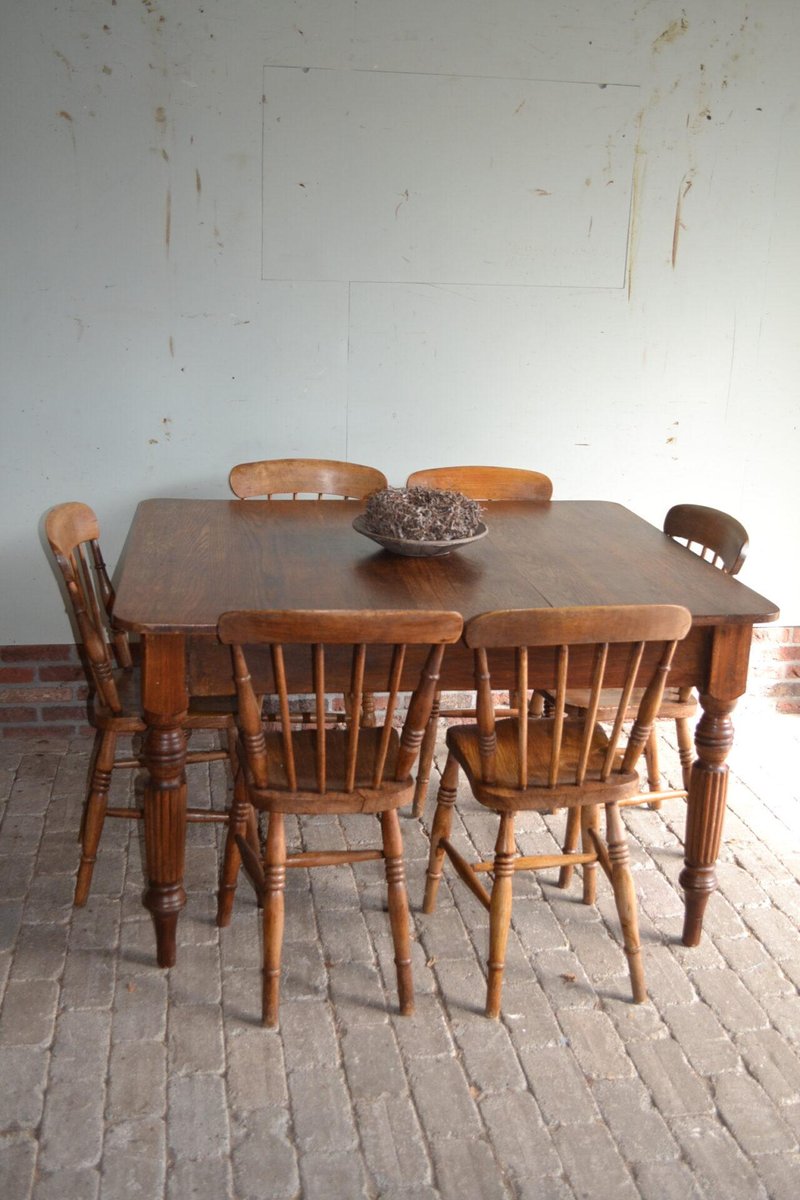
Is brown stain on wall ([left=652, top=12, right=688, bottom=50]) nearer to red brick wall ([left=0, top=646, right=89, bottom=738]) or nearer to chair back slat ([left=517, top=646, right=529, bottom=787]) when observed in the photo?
chair back slat ([left=517, top=646, right=529, bottom=787])

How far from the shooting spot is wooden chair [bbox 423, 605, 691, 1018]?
231 centimetres

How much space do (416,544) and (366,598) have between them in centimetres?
29

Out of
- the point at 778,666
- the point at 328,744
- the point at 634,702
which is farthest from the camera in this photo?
the point at 778,666

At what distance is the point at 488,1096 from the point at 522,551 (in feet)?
4.38

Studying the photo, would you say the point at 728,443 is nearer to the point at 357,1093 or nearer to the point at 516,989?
the point at 516,989

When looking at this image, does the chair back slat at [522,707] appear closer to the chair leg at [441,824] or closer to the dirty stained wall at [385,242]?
the chair leg at [441,824]

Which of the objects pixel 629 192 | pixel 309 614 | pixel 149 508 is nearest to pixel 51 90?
pixel 149 508

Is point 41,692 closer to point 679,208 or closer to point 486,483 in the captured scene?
point 486,483

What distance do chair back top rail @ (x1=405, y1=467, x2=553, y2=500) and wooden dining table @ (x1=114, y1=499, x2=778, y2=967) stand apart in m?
0.49

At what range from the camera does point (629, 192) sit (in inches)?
146

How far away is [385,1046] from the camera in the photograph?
2.44 meters

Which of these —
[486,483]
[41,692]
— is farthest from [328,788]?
[41,692]

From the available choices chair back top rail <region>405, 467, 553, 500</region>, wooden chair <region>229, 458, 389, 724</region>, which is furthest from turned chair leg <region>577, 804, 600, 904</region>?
chair back top rail <region>405, 467, 553, 500</region>

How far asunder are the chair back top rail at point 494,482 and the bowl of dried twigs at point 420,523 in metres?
0.68
